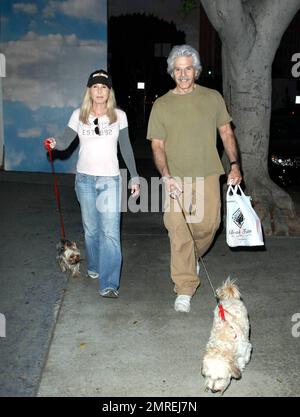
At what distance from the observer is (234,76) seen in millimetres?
7371

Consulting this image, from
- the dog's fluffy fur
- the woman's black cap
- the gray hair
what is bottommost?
the dog's fluffy fur

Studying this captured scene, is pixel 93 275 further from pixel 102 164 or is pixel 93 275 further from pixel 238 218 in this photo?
pixel 238 218

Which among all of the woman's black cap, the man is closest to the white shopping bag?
the man

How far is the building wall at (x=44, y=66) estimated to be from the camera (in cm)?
Result: 1109

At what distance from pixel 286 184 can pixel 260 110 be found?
156 inches

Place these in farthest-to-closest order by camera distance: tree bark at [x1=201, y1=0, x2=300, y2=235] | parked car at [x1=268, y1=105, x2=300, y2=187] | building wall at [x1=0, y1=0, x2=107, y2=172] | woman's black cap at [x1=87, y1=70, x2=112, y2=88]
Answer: building wall at [x1=0, y1=0, x2=107, y2=172] → parked car at [x1=268, y1=105, x2=300, y2=187] → tree bark at [x1=201, y1=0, x2=300, y2=235] → woman's black cap at [x1=87, y1=70, x2=112, y2=88]

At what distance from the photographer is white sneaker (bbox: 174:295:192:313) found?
4.70 m

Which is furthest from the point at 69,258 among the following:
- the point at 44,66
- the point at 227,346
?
the point at 44,66

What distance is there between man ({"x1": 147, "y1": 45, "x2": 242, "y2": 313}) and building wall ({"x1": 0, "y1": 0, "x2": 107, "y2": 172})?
6.89 meters

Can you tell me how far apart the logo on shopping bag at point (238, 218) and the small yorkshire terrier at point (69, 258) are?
1.79 m

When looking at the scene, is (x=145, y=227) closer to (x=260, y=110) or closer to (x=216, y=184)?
(x=260, y=110)

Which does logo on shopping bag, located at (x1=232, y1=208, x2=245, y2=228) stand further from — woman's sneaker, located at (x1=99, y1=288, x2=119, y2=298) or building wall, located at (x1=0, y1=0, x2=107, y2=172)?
building wall, located at (x1=0, y1=0, x2=107, y2=172)

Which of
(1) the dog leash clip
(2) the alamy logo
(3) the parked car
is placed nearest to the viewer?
(1) the dog leash clip
